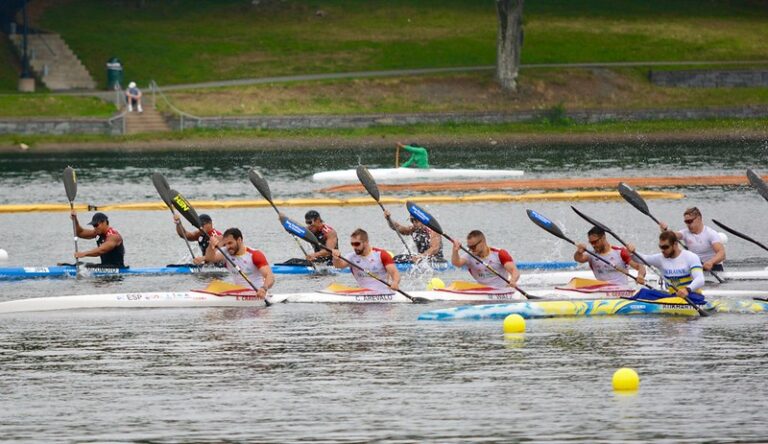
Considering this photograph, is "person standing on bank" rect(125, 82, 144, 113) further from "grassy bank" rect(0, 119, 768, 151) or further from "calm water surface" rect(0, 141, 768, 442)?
"calm water surface" rect(0, 141, 768, 442)

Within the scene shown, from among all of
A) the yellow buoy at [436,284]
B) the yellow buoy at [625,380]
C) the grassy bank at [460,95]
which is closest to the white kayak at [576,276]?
the yellow buoy at [436,284]

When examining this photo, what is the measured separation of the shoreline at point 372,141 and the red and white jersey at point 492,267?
3693 cm

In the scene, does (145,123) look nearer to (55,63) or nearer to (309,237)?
(55,63)

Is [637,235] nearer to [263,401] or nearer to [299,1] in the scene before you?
[263,401]

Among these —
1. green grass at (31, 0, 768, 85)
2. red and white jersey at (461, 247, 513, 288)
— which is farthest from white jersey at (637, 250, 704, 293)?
green grass at (31, 0, 768, 85)

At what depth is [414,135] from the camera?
65.8 metres

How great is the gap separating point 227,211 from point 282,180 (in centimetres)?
893

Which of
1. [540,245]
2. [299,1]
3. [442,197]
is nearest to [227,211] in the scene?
[442,197]

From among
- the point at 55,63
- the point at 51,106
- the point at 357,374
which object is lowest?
the point at 357,374

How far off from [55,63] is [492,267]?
159ft

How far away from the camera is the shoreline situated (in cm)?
6312

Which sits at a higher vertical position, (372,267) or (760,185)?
(760,185)

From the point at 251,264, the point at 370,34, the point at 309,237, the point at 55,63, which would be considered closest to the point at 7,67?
the point at 55,63

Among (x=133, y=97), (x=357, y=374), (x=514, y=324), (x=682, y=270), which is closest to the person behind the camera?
(x=357, y=374)
